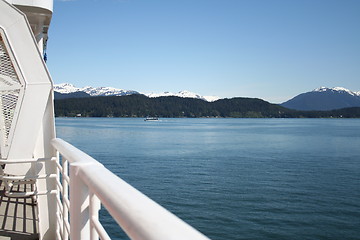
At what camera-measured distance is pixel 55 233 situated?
3.27 metres

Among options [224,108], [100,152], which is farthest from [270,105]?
[100,152]

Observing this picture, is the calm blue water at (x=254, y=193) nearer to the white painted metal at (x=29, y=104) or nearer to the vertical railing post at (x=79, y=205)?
the white painted metal at (x=29, y=104)

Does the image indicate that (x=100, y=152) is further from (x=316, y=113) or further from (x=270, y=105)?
(x=316, y=113)

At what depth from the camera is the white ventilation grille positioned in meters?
3.11

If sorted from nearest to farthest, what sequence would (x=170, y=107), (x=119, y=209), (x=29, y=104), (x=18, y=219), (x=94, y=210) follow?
(x=119, y=209) → (x=94, y=210) → (x=29, y=104) → (x=18, y=219) → (x=170, y=107)

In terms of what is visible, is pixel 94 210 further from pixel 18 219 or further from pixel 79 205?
pixel 18 219

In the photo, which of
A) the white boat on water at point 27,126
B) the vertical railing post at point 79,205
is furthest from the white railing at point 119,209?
the white boat on water at point 27,126

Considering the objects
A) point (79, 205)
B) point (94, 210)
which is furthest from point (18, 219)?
point (94, 210)

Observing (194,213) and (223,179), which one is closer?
(194,213)

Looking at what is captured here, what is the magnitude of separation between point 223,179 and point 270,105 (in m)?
147

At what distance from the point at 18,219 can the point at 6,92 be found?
1224 millimetres

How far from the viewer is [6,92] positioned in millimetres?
3170

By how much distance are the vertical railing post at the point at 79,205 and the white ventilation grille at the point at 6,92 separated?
2.01 metres

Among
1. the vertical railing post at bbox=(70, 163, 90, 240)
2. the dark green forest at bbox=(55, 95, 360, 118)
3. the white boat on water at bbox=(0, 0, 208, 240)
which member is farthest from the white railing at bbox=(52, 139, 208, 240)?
the dark green forest at bbox=(55, 95, 360, 118)
